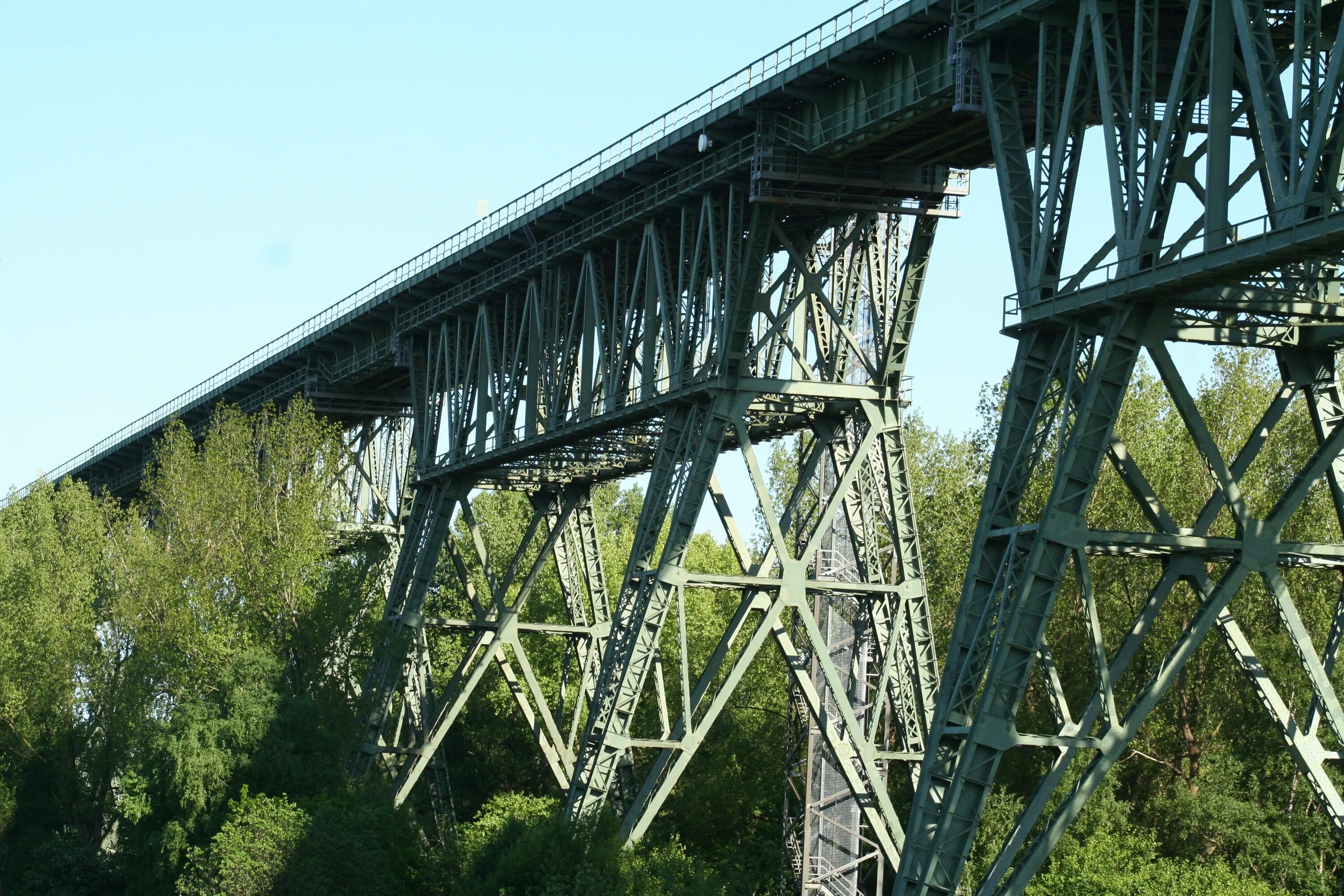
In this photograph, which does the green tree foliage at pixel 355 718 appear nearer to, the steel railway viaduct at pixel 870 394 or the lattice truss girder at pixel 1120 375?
the steel railway viaduct at pixel 870 394

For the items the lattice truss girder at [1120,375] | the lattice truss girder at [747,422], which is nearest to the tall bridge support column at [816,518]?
the lattice truss girder at [747,422]

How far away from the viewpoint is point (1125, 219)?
858 inches

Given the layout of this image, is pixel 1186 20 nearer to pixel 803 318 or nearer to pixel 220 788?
pixel 803 318

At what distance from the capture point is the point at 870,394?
3284cm

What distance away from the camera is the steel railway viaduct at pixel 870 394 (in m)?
22.0

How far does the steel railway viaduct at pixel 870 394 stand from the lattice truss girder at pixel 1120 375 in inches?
2.1

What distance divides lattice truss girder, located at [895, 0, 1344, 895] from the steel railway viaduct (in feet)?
0.17

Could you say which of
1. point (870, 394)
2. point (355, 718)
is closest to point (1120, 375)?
point (870, 394)

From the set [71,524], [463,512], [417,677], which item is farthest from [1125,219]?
[71,524]

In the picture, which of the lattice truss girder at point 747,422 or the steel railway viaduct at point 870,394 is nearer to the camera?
the steel railway viaduct at point 870,394

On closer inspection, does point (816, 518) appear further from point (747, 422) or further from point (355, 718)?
point (355, 718)

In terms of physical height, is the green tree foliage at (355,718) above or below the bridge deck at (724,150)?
below

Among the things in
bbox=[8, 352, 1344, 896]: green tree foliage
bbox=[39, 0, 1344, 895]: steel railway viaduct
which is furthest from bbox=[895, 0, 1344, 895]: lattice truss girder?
bbox=[8, 352, 1344, 896]: green tree foliage

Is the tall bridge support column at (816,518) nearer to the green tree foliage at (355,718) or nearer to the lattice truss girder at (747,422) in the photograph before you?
the lattice truss girder at (747,422)
